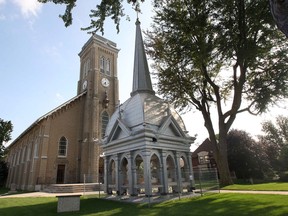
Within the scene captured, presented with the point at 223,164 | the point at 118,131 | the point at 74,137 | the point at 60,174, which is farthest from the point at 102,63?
the point at 223,164

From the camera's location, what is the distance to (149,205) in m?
10.8

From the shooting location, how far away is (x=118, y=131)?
1574 cm

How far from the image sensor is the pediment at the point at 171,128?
14637 mm

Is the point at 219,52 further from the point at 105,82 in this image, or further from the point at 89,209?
the point at 105,82

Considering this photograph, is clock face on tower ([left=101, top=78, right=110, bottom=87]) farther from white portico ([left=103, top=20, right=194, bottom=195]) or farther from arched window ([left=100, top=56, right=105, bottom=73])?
white portico ([left=103, top=20, right=194, bottom=195])

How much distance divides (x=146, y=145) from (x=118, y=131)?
353 centimetres

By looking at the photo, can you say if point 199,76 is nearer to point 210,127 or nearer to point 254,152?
point 210,127

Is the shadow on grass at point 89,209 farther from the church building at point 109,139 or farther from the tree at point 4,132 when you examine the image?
the tree at point 4,132

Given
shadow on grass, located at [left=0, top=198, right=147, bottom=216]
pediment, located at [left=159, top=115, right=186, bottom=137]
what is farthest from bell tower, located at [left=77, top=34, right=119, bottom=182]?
shadow on grass, located at [left=0, top=198, right=147, bottom=216]

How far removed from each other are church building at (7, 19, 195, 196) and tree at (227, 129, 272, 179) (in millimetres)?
18337

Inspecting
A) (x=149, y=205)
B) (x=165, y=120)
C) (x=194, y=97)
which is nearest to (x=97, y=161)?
(x=194, y=97)

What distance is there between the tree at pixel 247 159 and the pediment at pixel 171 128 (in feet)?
71.1

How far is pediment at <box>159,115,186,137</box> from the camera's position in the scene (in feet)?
48.0

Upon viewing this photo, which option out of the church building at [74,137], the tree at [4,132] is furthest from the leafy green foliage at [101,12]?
the tree at [4,132]
